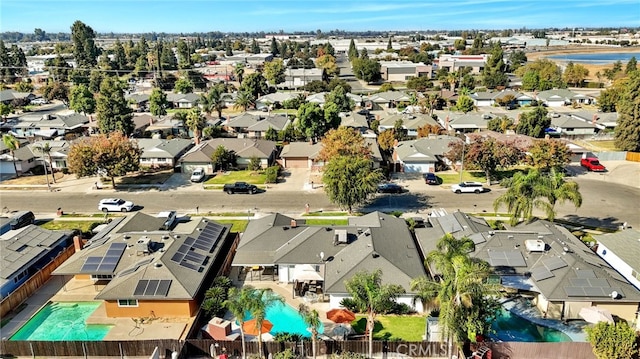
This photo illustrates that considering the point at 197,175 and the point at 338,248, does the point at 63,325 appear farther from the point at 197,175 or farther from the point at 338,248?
the point at 197,175

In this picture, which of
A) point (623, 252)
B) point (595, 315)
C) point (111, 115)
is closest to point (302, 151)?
point (111, 115)

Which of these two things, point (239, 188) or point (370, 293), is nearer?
point (370, 293)

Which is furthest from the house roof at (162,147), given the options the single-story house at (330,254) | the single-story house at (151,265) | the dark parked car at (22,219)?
the single-story house at (330,254)

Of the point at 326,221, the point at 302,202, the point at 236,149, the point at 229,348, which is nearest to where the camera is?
the point at 229,348

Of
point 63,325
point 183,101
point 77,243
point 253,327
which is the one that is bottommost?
point 63,325

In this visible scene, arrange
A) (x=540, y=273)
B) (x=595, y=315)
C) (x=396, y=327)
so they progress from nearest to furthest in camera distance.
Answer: (x=595, y=315) < (x=396, y=327) < (x=540, y=273)

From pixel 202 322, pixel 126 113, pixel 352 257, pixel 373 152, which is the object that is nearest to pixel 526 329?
pixel 352 257

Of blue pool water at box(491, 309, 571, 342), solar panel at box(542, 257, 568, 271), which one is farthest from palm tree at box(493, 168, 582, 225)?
blue pool water at box(491, 309, 571, 342)

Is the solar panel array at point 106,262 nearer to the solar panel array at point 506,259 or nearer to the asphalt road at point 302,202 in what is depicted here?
the asphalt road at point 302,202
